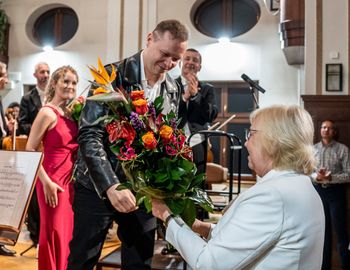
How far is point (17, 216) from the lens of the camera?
1.67m

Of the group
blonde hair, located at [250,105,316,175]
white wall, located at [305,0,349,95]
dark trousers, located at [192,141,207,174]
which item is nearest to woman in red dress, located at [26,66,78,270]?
dark trousers, located at [192,141,207,174]

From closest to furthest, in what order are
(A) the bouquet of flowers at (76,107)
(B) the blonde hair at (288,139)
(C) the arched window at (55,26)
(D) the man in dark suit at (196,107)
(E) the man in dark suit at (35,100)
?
1. (B) the blonde hair at (288,139)
2. (A) the bouquet of flowers at (76,107)
3. (D) the man in dark suit at (196,107)
4. (E) the man in dark suit at (35,100)
5. (C) the arched window at (55,26)

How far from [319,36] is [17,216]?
14.8 ft

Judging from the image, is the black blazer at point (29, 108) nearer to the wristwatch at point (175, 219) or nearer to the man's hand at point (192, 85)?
the man's hand at point (192, 85)

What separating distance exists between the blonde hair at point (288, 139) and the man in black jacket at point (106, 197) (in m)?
0.65

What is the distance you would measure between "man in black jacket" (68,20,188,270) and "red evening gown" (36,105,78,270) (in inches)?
38.0

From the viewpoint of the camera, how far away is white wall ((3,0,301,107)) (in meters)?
6.95

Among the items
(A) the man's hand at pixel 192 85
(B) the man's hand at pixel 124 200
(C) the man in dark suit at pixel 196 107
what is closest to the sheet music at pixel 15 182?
(B) the man's hand at pixel 124 200

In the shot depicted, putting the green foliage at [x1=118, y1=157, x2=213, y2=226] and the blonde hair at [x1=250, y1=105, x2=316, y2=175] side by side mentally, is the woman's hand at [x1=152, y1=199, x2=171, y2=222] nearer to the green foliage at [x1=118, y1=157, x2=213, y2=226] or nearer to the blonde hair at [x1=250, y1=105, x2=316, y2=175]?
the green foliage at [x1=118, y1=157, x2=213, y2=226]

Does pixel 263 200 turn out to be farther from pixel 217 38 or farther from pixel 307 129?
pixel 217 38

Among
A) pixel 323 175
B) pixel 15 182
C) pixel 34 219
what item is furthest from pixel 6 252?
pixel 323 175

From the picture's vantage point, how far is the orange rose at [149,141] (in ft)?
4.56

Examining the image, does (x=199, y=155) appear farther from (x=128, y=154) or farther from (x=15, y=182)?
(x=128, y=154)

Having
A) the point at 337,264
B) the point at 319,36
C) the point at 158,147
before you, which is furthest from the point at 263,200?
the point at 319,36
